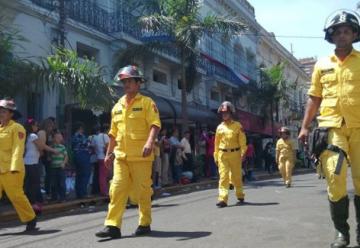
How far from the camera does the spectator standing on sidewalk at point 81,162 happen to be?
42.3 feet

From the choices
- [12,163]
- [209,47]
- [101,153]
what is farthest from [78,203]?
[209,47]

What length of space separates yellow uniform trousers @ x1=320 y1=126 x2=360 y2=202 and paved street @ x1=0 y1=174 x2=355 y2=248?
787mm

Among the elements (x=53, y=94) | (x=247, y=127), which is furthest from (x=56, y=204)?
(x=247, y=127)

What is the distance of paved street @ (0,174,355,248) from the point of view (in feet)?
20.3

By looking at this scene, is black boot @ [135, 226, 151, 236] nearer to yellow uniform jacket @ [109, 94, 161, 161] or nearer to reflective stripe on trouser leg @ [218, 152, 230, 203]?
yellow uniform jacket @ [109, 94, 161, 161]

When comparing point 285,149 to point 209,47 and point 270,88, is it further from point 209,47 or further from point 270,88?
point 270,88

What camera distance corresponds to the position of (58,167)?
1215 centimetres

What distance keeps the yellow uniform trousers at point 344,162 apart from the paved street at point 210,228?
0.79 metres

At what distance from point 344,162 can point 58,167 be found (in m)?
8.08

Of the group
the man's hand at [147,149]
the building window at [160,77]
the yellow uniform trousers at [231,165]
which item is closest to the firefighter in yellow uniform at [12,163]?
the man's hand at [147,149]

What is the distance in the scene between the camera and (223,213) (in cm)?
882

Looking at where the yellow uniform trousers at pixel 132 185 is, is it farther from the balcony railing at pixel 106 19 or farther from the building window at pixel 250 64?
the building window at pixel 250 64

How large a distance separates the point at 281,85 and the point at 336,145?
101 ft

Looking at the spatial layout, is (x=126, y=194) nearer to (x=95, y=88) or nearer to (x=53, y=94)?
(x=95, y=88)
